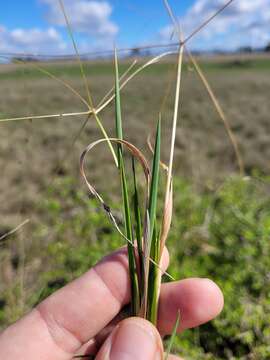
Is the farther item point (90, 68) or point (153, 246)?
point (90, 68)

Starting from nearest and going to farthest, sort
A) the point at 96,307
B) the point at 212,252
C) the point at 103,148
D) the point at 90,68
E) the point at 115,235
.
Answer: the point at 96,307
the point at 212,252
the point at 115,235
the point at 103,148
the point at 90,68

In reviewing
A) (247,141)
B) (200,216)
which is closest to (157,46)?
(200,216)

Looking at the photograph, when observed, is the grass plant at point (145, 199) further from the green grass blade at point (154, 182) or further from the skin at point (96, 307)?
the skin at point (96, 307)

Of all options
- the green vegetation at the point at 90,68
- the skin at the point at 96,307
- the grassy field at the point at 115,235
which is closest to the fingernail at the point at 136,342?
the skin at the point at 96,307

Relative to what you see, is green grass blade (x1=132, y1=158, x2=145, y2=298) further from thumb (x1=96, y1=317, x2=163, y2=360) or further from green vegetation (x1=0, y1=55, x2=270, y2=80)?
green vegetation (x1=0, y1=55, x2=270, y2=80)

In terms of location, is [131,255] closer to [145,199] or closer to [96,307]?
[145,199]

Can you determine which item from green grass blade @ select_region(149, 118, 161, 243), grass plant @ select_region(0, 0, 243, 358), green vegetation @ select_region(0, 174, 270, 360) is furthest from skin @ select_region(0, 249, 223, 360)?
green vegetation @ select_region(0, 174, 270, 360)

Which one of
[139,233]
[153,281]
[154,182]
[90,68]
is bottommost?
[90,68]

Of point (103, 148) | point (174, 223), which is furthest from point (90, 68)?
point (174, 223)
